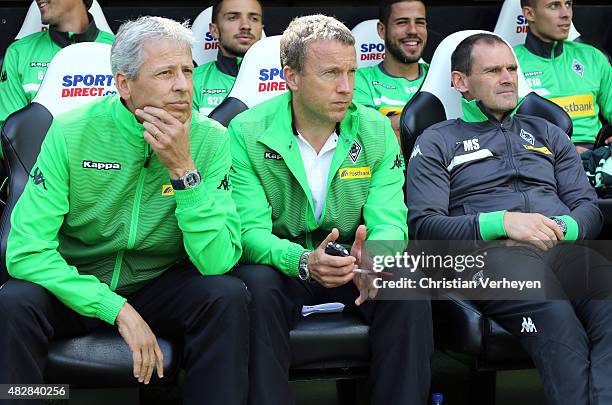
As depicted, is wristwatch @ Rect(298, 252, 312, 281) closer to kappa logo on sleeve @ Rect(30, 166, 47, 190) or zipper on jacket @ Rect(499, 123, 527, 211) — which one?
kappa logo on sleeve @ Rect(30, 166, 47, 190)

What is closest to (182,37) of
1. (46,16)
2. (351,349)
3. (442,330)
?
(351,349)

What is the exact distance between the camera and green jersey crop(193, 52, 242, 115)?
212 inches

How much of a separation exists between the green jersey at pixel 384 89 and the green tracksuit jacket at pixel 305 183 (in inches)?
68.5

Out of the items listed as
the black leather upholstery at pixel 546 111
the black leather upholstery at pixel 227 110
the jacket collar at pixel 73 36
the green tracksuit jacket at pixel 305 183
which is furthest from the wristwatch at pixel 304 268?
the jacket collar at pixel 73 36

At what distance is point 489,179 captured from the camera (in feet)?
12.7

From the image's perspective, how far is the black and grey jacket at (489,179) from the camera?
369 cm

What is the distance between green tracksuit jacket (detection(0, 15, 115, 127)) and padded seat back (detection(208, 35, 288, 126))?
1.23 m

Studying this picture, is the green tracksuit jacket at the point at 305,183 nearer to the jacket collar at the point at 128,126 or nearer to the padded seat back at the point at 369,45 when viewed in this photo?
the jacket collar at the point at 128,126

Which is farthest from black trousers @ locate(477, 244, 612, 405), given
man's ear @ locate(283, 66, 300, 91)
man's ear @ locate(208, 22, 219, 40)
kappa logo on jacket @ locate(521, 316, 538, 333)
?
man's ear @ locate(208, 22, 219, 40)

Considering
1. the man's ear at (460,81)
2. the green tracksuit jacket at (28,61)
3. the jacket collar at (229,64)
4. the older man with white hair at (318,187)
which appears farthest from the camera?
the jacket collar at (229,64)

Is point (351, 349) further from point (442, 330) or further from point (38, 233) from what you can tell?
point (38, 233)

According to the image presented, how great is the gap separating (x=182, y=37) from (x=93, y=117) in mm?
370

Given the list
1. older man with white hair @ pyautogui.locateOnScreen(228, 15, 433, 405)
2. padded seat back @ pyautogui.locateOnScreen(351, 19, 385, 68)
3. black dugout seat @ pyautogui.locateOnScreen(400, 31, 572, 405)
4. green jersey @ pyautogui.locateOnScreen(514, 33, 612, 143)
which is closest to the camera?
older man with white hair @ pyautogui.locateOnScreen(228, 15, 433, 405)

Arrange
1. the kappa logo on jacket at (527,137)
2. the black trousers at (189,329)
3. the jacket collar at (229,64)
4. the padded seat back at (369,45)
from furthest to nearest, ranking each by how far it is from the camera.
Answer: the padded seat back at (369,45) < the jacket collar at (229,64) < the kappa logo on jacket at (527,137) < the black trousers at (189,329)
